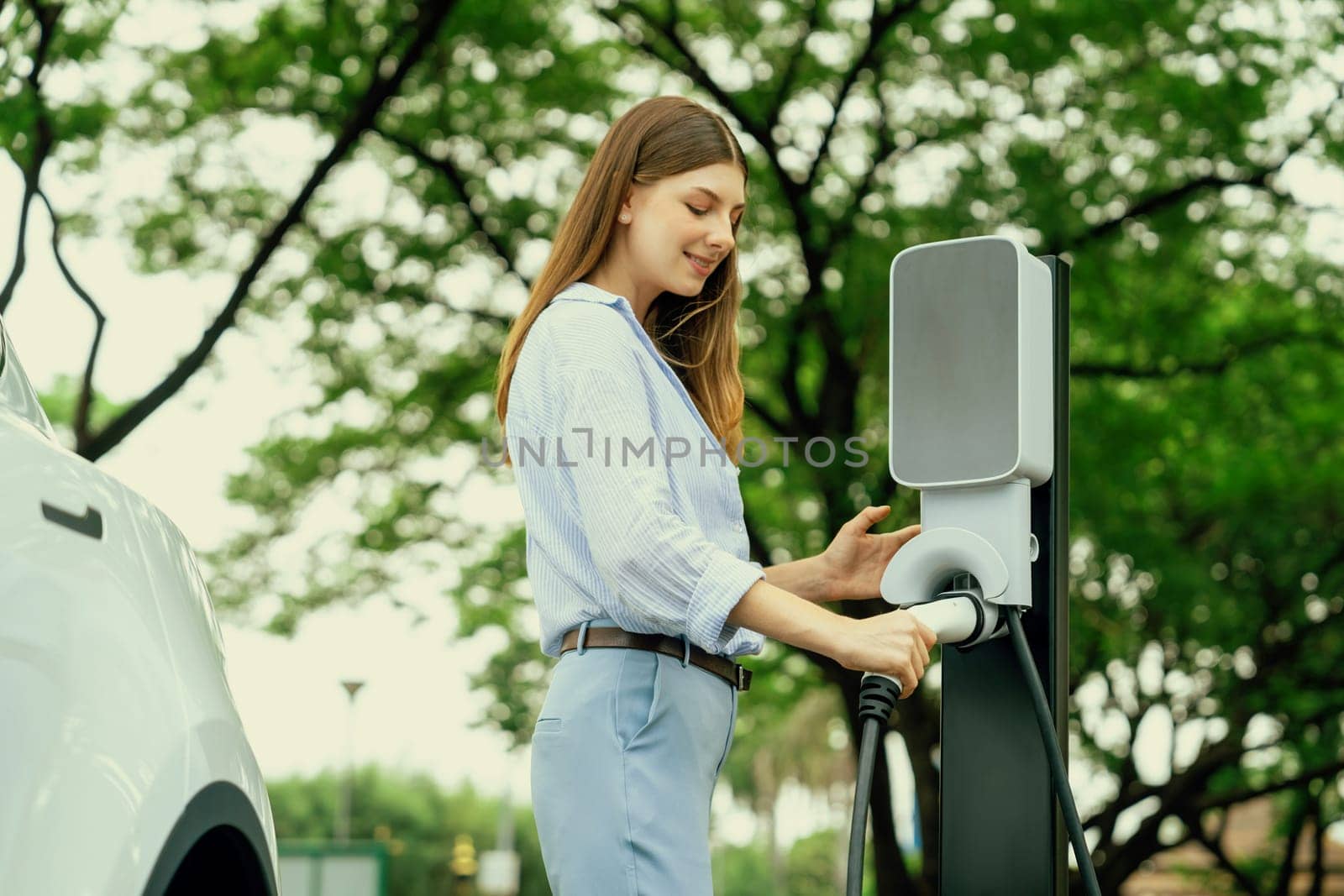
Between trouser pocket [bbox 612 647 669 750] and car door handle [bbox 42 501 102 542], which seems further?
trouser pocket [bbox 612 647 669 750]

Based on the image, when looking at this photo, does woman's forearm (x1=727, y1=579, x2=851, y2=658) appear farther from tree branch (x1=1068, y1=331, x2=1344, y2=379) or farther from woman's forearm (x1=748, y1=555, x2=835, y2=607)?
tree branch (x1=1068, y1=331, x2=1344, y2=379)

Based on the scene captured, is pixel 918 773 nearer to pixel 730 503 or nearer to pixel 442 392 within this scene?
pixel 442 392

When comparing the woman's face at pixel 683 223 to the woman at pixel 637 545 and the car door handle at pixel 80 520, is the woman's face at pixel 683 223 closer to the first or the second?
the woman at pixel 637 545

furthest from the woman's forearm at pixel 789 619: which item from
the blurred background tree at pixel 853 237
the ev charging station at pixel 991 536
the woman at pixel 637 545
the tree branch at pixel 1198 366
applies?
the tree branch at pixel 1198 366

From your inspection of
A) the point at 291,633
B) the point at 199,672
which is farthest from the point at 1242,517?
the point at 199,672

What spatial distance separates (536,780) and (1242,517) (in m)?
10.2

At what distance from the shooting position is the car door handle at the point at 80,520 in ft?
4.49

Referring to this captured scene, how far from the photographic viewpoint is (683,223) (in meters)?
2.09

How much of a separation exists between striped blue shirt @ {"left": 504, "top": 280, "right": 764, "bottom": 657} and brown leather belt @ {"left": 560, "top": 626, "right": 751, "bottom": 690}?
14 millimetres

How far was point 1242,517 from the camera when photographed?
11.1 metres

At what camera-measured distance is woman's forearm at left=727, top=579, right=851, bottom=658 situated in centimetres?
177

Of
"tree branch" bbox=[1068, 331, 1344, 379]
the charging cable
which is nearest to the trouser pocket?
the charging cable

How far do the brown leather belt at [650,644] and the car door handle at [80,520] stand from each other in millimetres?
660

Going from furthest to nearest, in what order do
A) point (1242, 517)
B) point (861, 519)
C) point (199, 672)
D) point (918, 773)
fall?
point (1242, 517) < point (918, 773) < point (861, 519) < point (199, 672)
